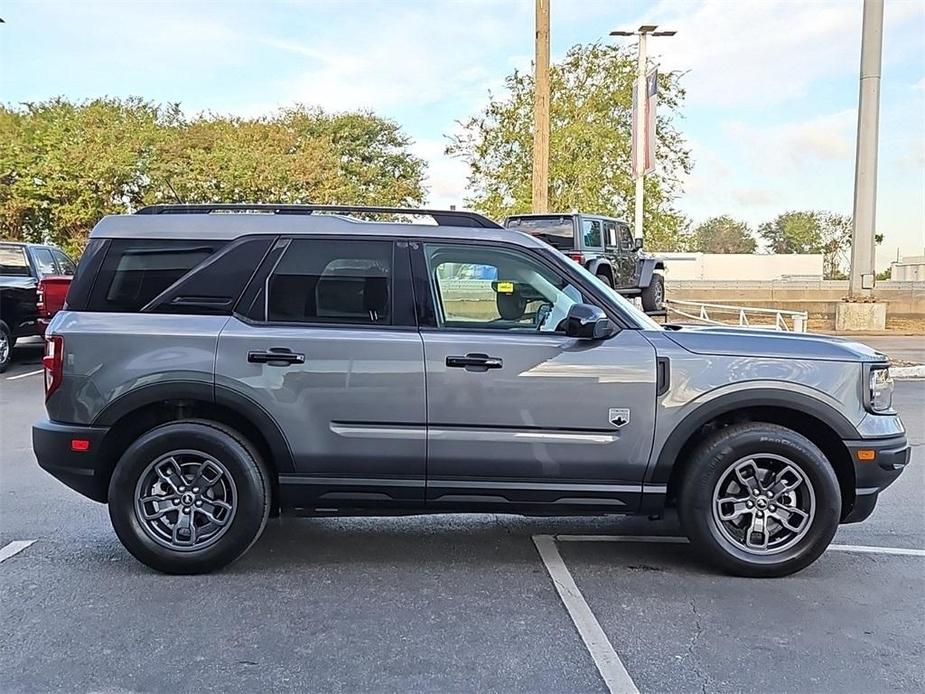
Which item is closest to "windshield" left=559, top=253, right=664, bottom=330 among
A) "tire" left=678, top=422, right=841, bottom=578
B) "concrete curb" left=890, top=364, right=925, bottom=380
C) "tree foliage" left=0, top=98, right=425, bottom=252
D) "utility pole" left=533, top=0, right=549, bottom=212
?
"tire" left=678, top=422, right=841, bottom=578

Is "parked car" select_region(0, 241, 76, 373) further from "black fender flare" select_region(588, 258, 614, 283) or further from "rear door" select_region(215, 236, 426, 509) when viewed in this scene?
"rear door" select_region(215, 236, 426, 509)

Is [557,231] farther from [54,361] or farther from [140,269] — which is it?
[54,361]

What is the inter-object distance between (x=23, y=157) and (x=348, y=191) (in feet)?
41.5

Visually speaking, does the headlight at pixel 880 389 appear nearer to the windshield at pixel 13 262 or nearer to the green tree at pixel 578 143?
the windshield at pixel 13 262

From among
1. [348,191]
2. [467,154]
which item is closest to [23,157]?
[348,191]

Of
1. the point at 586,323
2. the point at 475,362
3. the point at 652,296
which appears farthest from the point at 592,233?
the point at 475,362

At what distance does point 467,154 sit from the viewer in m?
29.1

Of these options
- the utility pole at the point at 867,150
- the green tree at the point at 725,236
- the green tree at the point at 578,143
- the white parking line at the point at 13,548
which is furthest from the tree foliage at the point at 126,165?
the green tree at the point at 725,236

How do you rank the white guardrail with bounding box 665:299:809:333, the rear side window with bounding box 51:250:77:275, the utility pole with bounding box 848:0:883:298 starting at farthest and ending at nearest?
the utility pole with bounding box 848:0:883:298 → the white guardrail with bounding box 665:299:809:333 → the rear side window with bounding box 51:250:77:275

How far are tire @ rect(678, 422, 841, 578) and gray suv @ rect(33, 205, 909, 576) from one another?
0.01 m

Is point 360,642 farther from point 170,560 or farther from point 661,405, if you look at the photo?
point 661,405

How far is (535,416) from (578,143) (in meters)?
24.7

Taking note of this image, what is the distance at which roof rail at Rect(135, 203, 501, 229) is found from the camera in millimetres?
4613

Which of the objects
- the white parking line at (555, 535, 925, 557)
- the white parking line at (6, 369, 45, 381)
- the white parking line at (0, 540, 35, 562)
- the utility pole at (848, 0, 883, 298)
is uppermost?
the utility pole at (848, 0, 883, 298)
